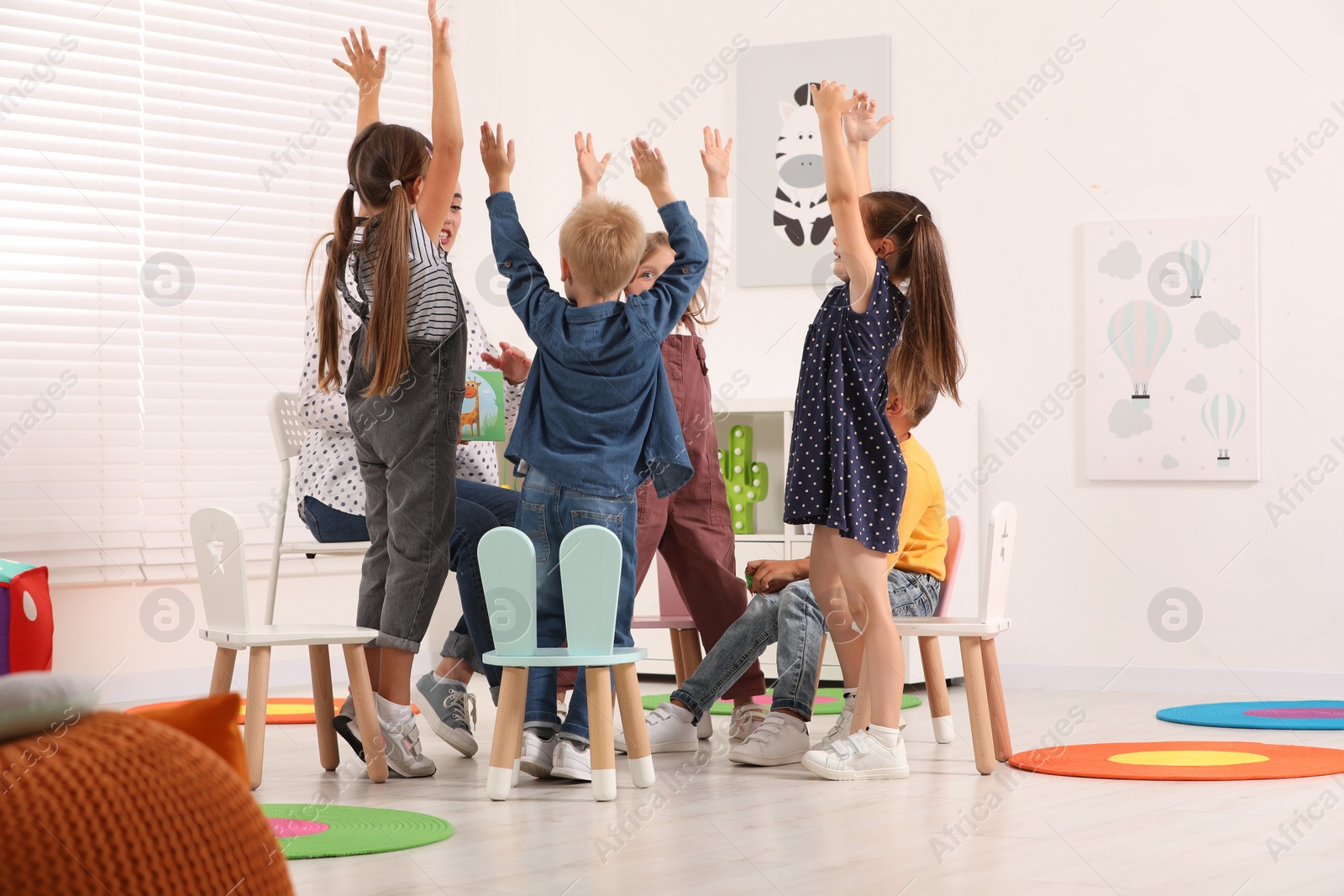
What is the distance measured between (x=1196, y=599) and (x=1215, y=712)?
689 mm

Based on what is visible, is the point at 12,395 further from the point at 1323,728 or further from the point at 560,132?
the point at 1323,728

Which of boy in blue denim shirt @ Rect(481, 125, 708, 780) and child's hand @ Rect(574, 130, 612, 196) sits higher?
child's hand @ Rect(574, 130, 612, 196)

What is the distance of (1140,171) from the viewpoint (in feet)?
14.0

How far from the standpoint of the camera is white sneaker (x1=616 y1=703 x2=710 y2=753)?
2941 millimetres

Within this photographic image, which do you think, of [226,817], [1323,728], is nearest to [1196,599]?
[1323,728]

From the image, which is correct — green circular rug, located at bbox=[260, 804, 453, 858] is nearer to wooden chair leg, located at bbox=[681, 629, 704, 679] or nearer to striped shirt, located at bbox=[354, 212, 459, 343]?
striped shirt, located at bbox=[354, 212, 459, 343]

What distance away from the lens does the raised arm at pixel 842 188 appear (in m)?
2.53

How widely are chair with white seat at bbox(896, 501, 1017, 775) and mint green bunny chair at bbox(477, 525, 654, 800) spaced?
2.18 ft

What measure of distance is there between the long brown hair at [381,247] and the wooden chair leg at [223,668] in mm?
550

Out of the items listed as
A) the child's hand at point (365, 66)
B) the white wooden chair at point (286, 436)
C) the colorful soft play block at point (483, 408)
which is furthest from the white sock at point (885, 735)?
the child's hand at point (365, 66)

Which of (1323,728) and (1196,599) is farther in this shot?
(1196,599)

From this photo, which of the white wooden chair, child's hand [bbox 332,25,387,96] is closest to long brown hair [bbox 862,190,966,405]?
child's hand [bbox 332,25,387,96]

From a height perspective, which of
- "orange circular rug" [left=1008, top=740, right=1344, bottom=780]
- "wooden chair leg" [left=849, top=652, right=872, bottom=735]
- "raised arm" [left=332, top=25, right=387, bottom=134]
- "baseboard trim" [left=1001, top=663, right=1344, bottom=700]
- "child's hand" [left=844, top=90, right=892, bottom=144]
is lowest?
"baseboard trim" [left=1001, top=663, right=1344, bottom=700]

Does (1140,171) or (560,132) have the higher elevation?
(560,132)
